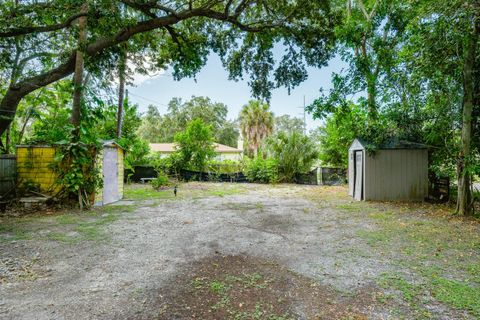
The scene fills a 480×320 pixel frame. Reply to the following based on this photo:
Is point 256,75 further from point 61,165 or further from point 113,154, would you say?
point 61,165

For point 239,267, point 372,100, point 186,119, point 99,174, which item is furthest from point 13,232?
point 186,119

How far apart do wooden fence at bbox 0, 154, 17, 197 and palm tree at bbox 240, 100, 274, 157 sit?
18.4 metres

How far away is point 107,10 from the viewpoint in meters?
6.68

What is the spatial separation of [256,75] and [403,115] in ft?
16.2

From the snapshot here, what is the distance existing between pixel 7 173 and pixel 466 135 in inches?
496

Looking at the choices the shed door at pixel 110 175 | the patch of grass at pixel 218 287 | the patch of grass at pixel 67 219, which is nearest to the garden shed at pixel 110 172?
the shed door at pixel 110 175

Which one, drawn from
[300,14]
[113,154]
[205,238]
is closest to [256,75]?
[300,14]

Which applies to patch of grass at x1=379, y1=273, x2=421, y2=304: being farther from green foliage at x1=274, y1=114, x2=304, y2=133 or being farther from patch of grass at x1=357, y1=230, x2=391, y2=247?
green foliage at x1=274, y1=114, x2=304, y2=133

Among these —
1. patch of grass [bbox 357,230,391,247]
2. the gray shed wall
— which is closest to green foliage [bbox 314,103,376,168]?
the gray shed wall

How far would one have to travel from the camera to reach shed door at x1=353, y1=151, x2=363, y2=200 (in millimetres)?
9349

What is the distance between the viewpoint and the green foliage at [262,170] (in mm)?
15562

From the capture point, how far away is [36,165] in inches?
301

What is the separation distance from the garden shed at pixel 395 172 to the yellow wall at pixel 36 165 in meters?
9.93

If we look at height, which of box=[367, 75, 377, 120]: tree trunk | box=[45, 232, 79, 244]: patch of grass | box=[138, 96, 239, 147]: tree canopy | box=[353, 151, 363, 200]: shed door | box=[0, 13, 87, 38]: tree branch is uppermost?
box=[138, 96, 239, 147]: tree canopy
